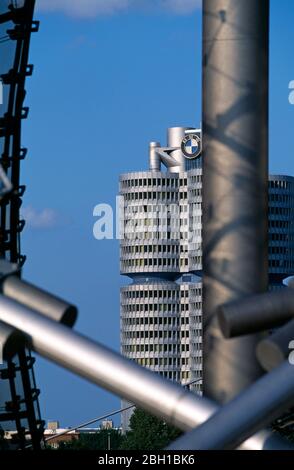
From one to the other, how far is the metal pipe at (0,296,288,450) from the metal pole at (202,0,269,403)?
7612 mm

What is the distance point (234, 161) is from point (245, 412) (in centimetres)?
846

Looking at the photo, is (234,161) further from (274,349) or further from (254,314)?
(274,349)

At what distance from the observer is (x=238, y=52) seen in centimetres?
1795

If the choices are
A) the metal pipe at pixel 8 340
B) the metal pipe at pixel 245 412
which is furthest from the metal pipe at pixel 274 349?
the metal pipe at pixel 8 340

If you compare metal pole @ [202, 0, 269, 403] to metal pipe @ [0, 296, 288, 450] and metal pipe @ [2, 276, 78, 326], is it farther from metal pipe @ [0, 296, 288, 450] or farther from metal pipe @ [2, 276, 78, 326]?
metal pipe @ [2, 276, 78, 326]

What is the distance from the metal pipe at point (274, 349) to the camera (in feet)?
32.5

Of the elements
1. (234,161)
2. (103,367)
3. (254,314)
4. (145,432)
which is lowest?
(145,432)

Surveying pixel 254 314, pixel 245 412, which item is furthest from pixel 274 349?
pixel 245 412

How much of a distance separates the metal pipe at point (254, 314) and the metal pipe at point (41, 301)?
3.40ft

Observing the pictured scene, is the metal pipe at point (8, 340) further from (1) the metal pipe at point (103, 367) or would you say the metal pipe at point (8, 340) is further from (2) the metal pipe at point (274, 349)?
(2) the metal pipe at point (274, 349)

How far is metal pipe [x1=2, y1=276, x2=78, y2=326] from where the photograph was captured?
10.2 metres

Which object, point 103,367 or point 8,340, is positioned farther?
point 103,367

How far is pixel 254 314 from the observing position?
10.2 meters
